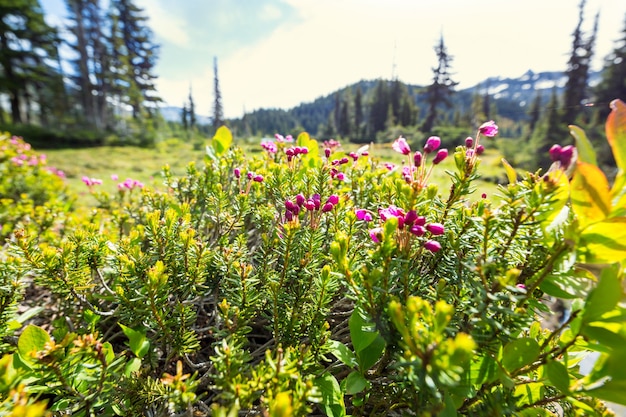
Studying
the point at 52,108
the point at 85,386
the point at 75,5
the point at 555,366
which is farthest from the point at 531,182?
the point at 52,108

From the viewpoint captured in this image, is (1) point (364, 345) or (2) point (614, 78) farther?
(2) point (614, 78)

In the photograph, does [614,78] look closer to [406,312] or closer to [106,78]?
[406,312]

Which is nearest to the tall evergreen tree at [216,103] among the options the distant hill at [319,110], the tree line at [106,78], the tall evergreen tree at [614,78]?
the tree line at [106,78]

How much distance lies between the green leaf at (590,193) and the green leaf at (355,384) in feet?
2.35

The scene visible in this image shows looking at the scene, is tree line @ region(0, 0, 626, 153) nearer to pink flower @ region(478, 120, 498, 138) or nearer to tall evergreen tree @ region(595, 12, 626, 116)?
tall evergreen tree @ region(595, 12, 626, 116)

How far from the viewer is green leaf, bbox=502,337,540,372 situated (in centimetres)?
75

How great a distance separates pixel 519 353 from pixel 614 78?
119 ft

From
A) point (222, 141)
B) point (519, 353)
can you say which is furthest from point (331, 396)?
point (222, 141)

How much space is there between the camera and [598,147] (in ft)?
62.1

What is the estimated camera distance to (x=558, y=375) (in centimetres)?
73

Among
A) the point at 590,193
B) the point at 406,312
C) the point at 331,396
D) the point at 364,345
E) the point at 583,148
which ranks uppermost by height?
the point at 583,148

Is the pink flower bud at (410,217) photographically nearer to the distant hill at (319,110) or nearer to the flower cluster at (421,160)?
the flower cluster at (421,160)

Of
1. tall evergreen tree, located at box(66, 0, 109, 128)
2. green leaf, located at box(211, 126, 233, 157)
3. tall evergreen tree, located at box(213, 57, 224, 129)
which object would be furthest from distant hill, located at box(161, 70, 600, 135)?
green leaf, located at box(211, 126, 233, 157)

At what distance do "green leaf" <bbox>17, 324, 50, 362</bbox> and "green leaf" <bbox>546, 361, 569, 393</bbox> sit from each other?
136 centimetres
